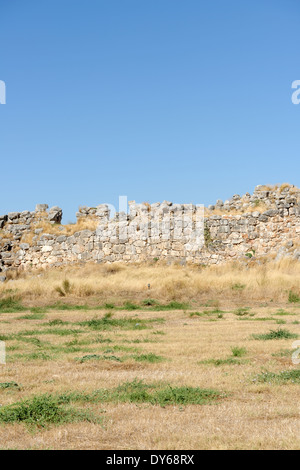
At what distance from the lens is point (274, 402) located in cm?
592

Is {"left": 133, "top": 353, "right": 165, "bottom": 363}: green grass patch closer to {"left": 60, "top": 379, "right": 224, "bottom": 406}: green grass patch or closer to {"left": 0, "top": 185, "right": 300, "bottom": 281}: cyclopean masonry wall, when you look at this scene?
{"left": 60, "top": 379, "right": 224, "bottom": 406}: green grass patch

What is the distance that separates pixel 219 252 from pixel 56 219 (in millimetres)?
8926

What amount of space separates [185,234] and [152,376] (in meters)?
16.7

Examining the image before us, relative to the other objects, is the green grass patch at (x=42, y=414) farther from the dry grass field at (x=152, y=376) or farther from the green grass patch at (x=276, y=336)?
the green grass patch at (x=276, y=336)

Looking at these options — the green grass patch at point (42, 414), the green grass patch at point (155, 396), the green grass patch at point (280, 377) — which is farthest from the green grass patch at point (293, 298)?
the green grass patch at point (42, 414)

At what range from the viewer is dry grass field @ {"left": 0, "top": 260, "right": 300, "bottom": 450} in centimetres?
483


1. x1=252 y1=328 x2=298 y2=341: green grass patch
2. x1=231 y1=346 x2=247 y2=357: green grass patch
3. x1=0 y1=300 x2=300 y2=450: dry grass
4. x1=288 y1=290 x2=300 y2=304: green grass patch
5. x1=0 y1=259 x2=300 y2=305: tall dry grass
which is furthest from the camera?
x1=0 y1=259 x2=300 y2=305: tall dry grass

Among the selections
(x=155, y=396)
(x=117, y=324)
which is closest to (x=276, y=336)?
(x=117, y=324)

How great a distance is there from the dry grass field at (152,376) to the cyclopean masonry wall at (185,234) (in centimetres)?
559

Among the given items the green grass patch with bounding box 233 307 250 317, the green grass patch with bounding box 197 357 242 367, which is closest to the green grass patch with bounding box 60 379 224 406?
the green grass patch with bounding box 197 357 242 367

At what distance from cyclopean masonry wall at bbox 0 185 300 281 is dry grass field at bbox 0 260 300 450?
18.3 ft

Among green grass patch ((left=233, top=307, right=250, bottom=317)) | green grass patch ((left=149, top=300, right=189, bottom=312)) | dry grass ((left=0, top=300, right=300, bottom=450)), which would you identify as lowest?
dry grass ((left=0, top=300, right=300, bottom=450))

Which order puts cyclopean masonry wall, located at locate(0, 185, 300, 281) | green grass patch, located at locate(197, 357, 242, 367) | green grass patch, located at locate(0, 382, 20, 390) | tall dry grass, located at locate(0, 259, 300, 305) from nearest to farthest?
green grass patch, located at locate(0, 382, 20, 390), green grass patch, located at locate(197, 357, 242, 367), tall dry grass, located at locate(0, 259, 300, 305), cyclopean masonry wall, located at locate(0, 185, 300, 281)
